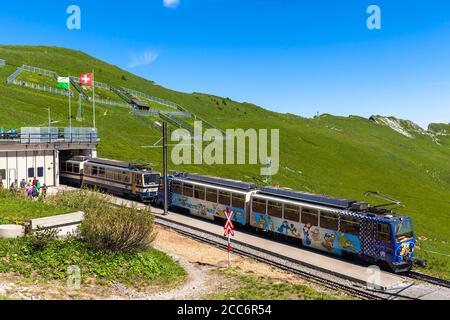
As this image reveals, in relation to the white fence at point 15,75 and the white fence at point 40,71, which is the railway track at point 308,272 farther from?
the white fence at point 40,71

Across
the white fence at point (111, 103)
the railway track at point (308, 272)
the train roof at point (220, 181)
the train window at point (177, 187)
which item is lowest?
the railway track at point (308, 272)

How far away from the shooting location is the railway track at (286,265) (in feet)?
61.1

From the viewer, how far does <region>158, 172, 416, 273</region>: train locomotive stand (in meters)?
21.8

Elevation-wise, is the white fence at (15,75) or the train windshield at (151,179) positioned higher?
the white fence at (15,75)

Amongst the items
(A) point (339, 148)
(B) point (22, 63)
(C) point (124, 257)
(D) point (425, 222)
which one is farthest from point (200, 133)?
(C) point (124, 257)

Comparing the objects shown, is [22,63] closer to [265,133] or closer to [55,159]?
[265,133]

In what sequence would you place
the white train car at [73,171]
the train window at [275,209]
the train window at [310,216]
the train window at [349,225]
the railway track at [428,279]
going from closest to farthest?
1. the railway track at [428,279]
2. the train window at [349,225]
3. the train window at [310,216]
4. the train window at [275,209]
5. the white train car at [73,171]

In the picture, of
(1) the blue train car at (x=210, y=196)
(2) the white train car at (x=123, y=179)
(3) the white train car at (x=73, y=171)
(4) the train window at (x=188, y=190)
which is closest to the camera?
(1) the blue train car at (x=210, y=196)

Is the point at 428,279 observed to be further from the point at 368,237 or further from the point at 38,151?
the point at 38,151

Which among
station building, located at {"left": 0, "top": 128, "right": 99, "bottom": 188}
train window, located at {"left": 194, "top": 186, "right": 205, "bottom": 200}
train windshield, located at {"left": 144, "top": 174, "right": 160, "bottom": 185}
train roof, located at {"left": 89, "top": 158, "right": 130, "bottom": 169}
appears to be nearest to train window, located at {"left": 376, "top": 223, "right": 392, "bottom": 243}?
train window, located at {"left": 194, "top": 186, "right": 205, "bottom": 200}

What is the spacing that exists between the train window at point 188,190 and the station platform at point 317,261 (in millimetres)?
3242

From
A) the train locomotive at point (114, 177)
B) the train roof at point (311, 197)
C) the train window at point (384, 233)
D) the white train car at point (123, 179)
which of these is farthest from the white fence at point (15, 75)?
the train window at point (384, 233)

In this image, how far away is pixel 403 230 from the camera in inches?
860

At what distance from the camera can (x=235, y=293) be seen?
16.7 meters
